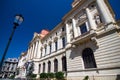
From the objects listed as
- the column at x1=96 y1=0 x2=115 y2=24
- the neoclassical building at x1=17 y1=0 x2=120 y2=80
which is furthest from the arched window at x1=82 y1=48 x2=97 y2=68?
the column at x1=96 y1=0 x2=115 y2=24

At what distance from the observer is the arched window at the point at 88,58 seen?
1312 centimetres

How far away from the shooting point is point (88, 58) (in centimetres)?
1398

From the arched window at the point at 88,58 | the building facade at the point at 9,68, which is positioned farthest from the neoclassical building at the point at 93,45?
the building facade at the point at 9,68

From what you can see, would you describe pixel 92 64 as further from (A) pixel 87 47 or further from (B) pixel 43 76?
(B) pixel 43 76

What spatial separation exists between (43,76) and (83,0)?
20.2 metres

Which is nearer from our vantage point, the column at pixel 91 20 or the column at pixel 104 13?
the column at pixel 104 13

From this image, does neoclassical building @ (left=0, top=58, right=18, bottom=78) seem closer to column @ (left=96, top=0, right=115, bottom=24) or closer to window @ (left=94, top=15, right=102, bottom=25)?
window @ (left=94, top=15, right=102, bottom=25)

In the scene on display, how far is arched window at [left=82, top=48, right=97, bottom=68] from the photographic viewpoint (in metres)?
13.1

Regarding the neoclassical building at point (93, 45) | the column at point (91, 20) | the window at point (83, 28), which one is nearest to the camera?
the neoclassical building at point (93, 45)

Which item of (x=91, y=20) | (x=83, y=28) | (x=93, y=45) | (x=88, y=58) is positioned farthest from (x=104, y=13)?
(x=88, y=58)

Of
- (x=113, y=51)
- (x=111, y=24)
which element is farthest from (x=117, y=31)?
(x=113, y=51)

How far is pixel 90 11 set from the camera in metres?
16.3

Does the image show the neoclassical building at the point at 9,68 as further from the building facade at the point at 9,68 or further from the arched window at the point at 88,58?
the arched window at the point at 88,58

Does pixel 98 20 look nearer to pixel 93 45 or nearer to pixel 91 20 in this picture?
pixel 91 20
